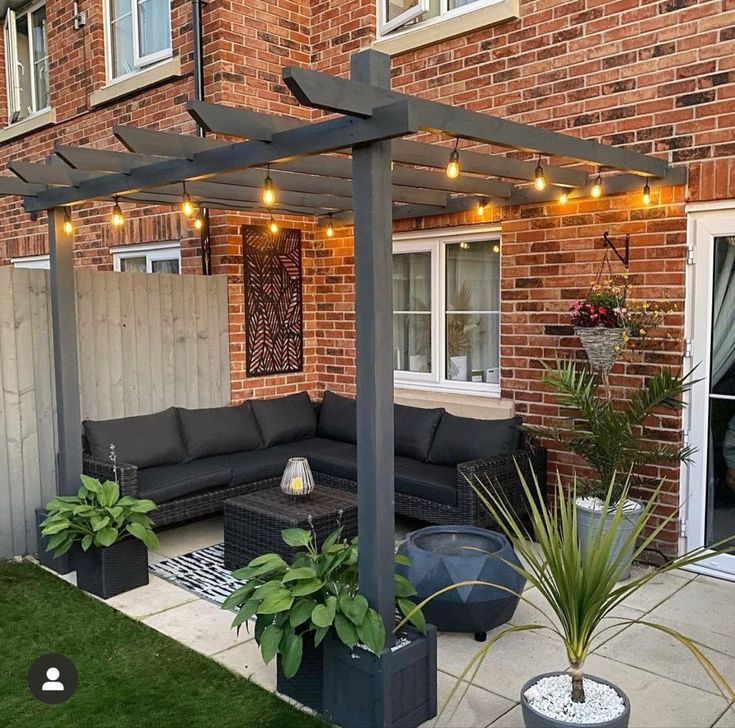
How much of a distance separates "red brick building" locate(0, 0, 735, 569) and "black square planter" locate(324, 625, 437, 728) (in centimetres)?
242

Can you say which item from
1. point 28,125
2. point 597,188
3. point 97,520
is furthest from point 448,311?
point 28,125

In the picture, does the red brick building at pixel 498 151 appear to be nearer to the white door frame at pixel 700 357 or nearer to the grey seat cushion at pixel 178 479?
the white door frame at pixel 700 357

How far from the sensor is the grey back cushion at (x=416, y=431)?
5645mm

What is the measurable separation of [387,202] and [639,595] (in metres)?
2.85

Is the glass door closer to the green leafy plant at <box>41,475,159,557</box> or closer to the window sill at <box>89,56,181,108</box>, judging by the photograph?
the green leafy plant at <box>41,475,159,557</box>

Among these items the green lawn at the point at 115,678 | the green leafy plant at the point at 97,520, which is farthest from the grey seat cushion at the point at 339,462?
the green lawn at the point at 115,678

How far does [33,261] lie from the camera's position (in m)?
8.56

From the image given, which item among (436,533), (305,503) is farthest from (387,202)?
(305,503)

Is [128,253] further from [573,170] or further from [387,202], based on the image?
[387,202]

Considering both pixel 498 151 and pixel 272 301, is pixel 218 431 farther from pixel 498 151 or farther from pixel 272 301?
pixel 498 151

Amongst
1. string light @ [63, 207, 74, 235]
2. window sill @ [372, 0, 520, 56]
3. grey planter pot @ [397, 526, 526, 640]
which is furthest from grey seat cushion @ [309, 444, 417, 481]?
window sill @ [372, 0, 520, 56]

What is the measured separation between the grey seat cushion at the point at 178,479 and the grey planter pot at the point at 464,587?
193 cm

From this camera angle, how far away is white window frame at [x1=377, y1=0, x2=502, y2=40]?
5.57m

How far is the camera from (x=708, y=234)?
4.50 meters
